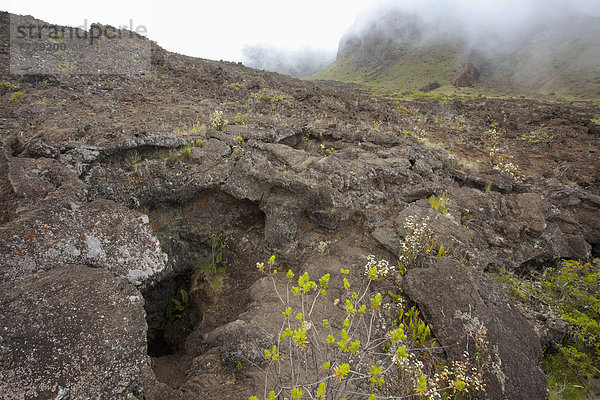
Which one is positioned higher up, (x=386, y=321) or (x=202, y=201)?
(x=202, y=201)

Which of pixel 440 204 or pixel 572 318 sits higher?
pixel 440 204

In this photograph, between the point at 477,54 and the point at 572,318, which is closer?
the point at 572,318

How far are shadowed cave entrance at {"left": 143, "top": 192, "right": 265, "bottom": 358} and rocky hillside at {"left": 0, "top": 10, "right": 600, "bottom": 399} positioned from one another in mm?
33

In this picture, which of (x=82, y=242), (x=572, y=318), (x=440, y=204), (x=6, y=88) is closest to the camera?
(x=82, y=242)

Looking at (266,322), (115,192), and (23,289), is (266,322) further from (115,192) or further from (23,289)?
(115,192)

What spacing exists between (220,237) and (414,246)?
4173mm

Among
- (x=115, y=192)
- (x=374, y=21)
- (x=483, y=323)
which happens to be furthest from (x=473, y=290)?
(x=374, y=21)

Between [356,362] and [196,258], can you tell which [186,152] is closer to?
[196,258]

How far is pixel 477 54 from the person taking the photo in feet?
275

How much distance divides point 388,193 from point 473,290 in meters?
3.03

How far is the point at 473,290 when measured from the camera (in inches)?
180

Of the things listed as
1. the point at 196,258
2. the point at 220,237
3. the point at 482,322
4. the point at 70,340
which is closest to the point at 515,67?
the point at 482,322

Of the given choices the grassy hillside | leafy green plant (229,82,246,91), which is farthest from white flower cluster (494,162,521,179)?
the grassy hillside

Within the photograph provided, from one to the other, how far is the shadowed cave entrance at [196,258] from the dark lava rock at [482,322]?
11.2ft
